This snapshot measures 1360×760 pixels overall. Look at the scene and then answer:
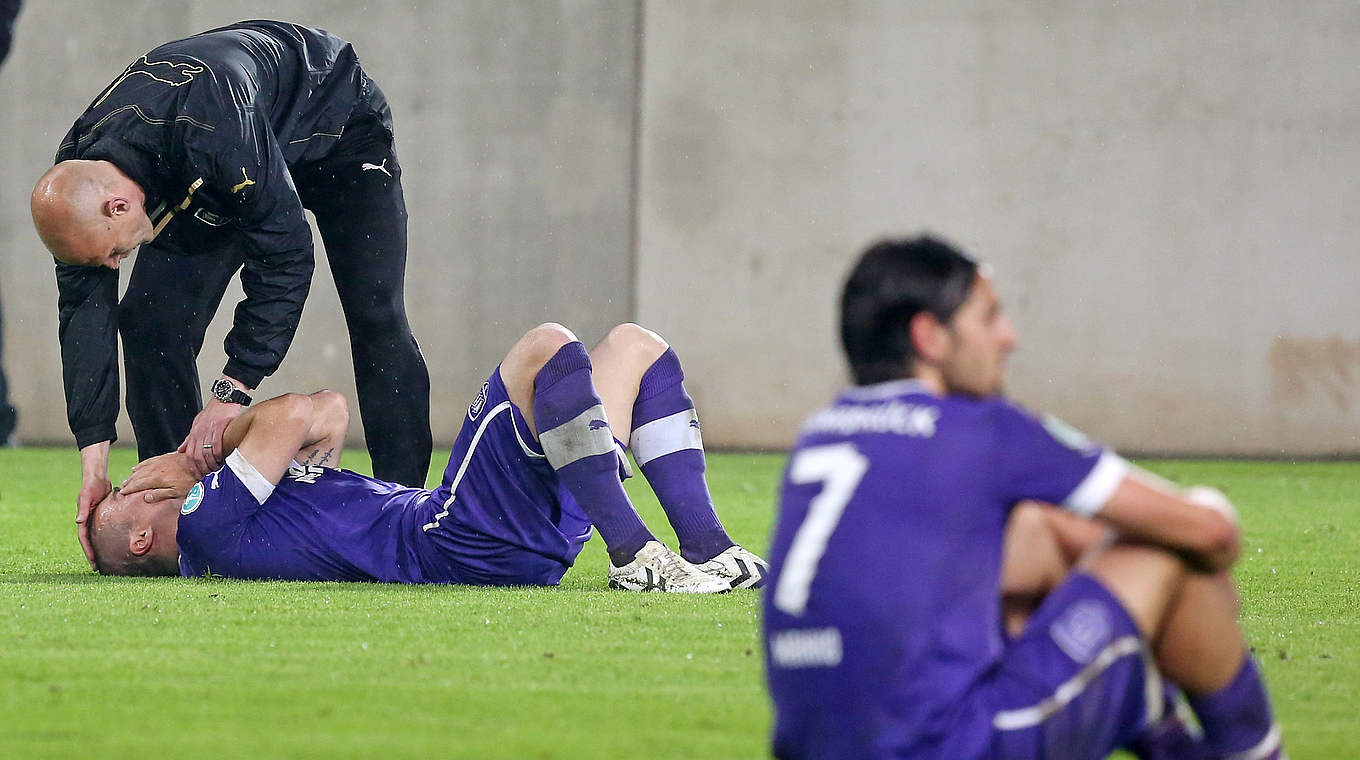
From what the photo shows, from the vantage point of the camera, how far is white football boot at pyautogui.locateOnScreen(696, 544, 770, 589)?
3119 millimetres

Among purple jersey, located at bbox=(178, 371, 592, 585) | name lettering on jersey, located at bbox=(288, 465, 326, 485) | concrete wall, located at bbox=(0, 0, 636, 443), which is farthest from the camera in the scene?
concrete wall, located at bbox=(0, 0, 636, 443)

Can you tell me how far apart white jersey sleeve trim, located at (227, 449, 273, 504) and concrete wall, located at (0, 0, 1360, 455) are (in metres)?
5.43

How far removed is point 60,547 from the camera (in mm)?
3992

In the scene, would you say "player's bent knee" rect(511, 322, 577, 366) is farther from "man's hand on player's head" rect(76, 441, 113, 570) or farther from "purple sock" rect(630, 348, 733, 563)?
"man's hand on player's head" rect(76, 441, 113, 570)

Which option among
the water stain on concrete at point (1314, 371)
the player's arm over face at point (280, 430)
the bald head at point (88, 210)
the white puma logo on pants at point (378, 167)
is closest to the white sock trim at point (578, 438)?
the player's arm over face at point (280, 430)

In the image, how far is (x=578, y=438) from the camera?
9.62 ft

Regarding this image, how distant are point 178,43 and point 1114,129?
5.93m

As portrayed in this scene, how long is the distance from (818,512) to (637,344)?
184 centimetres

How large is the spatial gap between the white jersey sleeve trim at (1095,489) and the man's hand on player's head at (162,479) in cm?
238

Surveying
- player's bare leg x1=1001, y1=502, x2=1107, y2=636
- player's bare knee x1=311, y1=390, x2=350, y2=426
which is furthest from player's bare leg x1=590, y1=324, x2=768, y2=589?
player's bare leg x1=1001, y1=502, x2=1107, y2=636

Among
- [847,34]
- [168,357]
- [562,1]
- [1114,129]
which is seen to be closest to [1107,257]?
[1114,129]

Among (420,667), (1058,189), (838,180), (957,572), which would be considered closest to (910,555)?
(957,572)

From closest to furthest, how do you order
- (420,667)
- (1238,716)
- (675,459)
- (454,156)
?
(1238,716) < (420,667) < (675,459) < (454,156)

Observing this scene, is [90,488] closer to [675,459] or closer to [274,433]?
[274,433]
